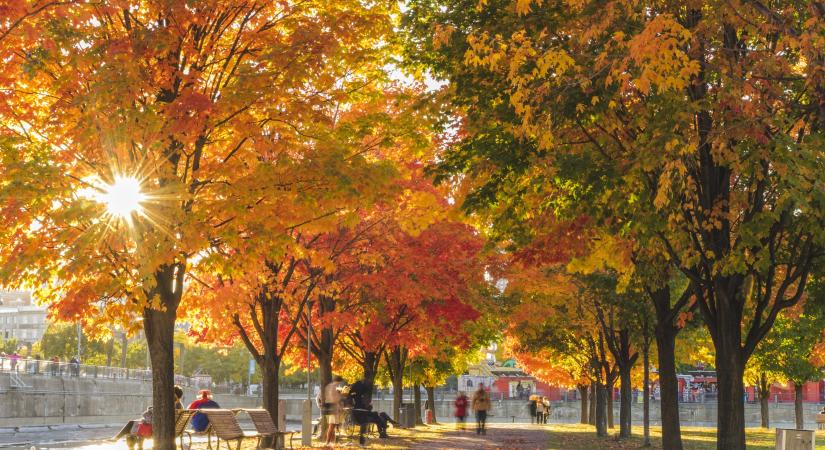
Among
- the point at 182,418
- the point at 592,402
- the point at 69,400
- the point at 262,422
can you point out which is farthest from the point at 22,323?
the point at 182,418

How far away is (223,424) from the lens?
18.2 meters

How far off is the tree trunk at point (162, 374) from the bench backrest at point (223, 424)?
72.2 inches

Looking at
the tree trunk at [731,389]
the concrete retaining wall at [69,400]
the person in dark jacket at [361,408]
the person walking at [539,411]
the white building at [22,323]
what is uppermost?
the white building at [22,323]

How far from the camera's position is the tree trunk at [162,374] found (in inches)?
626

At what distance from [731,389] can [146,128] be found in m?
9.86

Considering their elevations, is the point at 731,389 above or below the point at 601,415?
above

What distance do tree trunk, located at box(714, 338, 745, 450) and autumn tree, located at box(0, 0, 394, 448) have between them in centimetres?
785

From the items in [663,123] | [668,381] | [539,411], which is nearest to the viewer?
[663,123]

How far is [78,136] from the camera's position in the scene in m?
13.9

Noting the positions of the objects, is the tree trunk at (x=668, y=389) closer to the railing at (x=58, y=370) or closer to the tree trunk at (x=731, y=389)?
the tree trunk at (x=731, y=389)

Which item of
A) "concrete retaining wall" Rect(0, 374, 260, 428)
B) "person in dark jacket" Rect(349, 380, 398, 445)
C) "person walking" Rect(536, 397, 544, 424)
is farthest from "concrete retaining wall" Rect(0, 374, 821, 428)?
"person walking" Rect(536, 397, 544, 424)

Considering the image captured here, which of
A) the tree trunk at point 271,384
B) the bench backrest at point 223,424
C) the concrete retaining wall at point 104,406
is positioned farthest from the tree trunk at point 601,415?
the bench backrest at point 223,424

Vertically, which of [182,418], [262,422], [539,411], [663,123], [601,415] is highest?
[663,123]

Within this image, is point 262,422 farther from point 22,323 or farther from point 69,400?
point 22,323
